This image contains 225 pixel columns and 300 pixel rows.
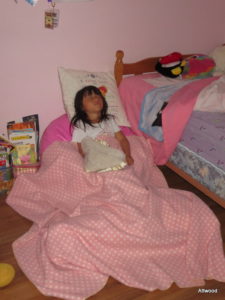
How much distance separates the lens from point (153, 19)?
9.57ft

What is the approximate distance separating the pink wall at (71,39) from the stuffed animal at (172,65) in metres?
0.22

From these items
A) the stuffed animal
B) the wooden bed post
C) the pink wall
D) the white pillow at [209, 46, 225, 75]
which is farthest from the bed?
the white pillow at [209, 46, 225, 75]

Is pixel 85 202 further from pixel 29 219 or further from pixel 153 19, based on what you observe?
pixel 153 19

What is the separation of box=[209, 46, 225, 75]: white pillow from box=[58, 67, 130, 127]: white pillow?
0.99 meters

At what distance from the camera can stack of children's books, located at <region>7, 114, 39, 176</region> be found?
8.49 ft

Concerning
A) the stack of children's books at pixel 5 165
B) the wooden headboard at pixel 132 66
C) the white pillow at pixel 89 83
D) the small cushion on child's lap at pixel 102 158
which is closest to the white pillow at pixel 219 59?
the wooden headboard at pixel 132 66

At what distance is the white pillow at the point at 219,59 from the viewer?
10.0 ft

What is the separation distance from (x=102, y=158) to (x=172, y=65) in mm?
1192

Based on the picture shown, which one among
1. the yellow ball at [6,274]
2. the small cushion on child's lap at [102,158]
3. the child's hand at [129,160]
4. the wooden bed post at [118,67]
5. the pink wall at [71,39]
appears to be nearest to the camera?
the yellow ball at [6,274]

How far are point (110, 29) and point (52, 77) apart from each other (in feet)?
2.03

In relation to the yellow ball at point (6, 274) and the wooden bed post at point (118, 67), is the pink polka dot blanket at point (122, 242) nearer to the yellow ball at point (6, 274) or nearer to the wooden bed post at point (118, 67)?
the yellow ball at point (6, 274)

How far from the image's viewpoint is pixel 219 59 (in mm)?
3088

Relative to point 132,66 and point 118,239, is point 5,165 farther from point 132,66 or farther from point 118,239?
point 132,66

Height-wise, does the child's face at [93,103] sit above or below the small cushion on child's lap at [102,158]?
above
